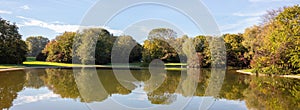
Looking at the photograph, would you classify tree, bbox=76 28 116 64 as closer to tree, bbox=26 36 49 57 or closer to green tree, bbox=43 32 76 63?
green tree, bbox=43 32 76 63

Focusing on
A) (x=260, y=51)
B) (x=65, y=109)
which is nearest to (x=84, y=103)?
(x=65, y=109)

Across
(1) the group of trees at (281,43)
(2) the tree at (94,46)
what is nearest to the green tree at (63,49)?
(2) the tree at (94,46)

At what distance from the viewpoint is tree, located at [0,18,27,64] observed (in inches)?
1378

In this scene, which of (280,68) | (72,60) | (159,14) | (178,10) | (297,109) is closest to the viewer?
(297,109)

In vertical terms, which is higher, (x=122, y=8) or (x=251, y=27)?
(x=251, y=27)

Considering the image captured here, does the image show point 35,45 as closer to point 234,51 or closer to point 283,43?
point 234,51

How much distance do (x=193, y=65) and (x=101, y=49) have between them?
16.1 m

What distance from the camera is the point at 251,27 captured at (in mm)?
38438

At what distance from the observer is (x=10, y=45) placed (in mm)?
35906

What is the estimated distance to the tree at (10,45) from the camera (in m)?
35.0

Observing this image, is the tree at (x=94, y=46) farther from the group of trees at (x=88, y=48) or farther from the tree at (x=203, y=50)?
the tree at (x=203, y=50)

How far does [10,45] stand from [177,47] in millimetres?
22918

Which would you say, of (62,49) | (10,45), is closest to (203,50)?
(62,49)

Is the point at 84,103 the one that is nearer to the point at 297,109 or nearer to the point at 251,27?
the point at 297,109
